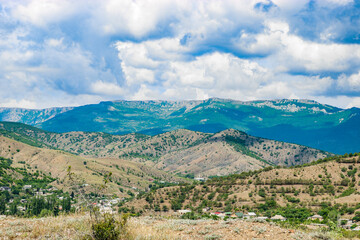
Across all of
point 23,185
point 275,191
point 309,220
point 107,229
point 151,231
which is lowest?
point 23,185

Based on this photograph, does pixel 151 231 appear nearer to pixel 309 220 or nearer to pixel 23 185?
pixel 309 220

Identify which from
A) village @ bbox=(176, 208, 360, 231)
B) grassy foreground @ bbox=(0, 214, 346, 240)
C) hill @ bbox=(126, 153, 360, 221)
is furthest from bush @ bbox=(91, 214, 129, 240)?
hill @ bbox=(126, 153, 360, 221)

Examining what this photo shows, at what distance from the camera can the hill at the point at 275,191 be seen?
78375 mm

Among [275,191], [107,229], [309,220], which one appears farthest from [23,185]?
[107,229]

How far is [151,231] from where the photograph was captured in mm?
13367

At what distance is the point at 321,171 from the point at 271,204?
29.1 m

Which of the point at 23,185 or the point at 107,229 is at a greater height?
the point at 107,229

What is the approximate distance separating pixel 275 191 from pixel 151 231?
84.3 m

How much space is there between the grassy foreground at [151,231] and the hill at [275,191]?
60906mm

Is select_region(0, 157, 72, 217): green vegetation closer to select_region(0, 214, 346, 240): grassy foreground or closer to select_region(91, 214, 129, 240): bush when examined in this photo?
select_region(0, 214, 346, 240): grassy foreground

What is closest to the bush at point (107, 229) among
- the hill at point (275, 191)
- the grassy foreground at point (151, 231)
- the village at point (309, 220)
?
the grassy foreground at point (151, 231)

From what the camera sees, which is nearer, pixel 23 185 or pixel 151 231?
pixel 151 231

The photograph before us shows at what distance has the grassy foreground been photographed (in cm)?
1254

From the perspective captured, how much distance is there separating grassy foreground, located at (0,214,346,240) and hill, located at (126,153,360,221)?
6091cm
